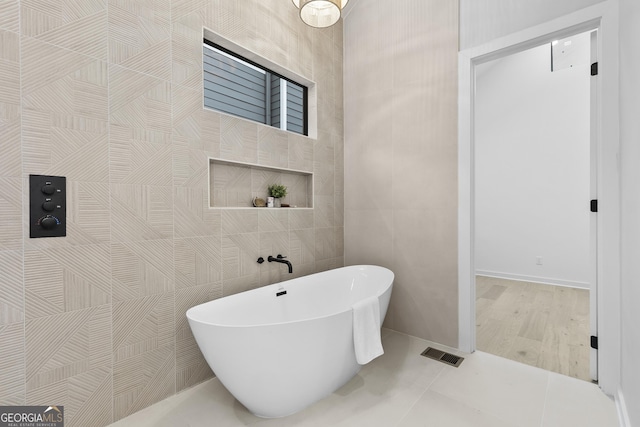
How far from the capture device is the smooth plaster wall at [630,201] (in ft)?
4.05

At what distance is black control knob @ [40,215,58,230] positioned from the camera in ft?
4.25

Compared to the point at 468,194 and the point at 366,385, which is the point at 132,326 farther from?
the point at 468,194

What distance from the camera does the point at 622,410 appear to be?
149 cm

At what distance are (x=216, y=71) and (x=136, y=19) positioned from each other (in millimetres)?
657

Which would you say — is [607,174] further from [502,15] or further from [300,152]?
[300,152]

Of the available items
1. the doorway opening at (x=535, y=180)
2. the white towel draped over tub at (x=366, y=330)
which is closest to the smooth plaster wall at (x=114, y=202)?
the white towel draped over tub at (x=366, y=330)

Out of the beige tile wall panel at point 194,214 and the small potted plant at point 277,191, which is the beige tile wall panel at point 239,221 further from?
the small potted plant at point 277,191

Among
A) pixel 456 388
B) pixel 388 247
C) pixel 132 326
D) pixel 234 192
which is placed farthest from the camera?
pixel 388 247

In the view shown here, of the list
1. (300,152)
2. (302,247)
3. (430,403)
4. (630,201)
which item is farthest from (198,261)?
(630,201)

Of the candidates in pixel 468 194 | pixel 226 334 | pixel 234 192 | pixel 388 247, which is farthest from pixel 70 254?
pixel 468 194

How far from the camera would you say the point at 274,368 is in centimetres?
133

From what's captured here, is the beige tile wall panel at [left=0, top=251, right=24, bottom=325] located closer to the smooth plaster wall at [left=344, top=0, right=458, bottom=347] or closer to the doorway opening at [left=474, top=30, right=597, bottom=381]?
the smooth plaster wall at [left=344, top=0, right=458, bottom=347]

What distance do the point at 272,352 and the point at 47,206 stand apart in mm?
1226

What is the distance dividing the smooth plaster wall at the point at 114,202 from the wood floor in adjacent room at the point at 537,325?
213 centimetres
